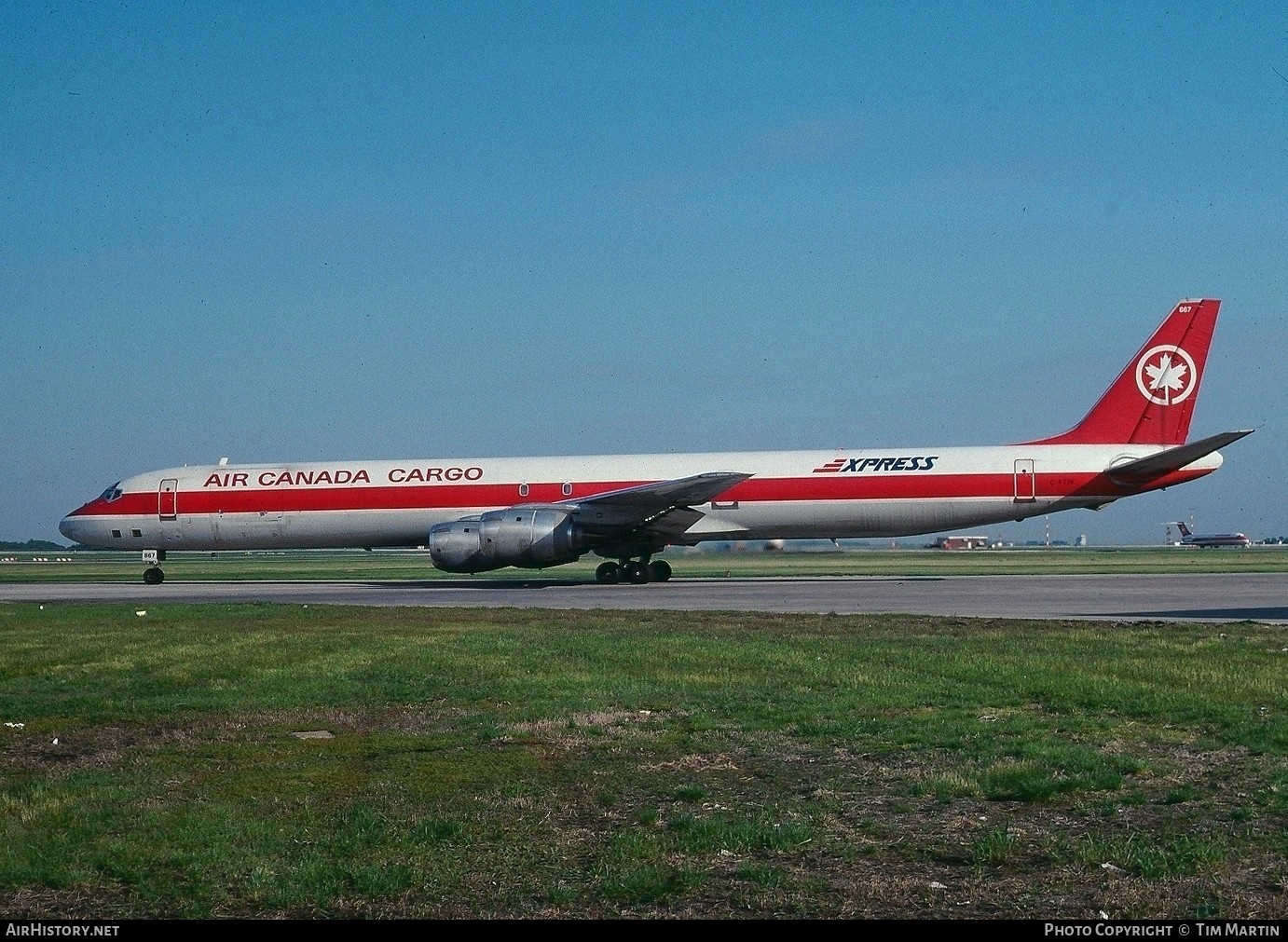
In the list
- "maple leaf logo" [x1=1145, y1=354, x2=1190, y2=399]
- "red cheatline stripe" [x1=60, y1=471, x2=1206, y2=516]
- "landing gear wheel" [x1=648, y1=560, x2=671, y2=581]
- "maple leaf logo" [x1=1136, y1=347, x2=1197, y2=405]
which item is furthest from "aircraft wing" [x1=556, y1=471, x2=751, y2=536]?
"maple leaf logo" [x1=1145, y1=354, x2=1190, y2=399]

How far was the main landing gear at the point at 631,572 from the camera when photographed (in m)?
33.3

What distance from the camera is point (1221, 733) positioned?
866 cm

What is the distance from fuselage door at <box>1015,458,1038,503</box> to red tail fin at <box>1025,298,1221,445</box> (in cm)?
110

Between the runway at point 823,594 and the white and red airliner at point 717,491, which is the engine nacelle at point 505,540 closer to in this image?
the white and red airliner at point 717,491

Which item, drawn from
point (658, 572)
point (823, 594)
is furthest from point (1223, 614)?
point (658, 572)

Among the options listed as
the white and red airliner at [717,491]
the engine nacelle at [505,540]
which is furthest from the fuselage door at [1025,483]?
the engine nacelle at [505,540]

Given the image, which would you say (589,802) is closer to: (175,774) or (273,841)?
(273,841)

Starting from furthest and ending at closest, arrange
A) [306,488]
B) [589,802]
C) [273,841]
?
[306,488], [589,802], [273,841]

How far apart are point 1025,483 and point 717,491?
8310 millimetres

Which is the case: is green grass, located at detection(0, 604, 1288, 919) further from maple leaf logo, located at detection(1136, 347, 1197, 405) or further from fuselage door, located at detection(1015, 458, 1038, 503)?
maple leaf logo, located at detection(1136, 347, 1197, 405)

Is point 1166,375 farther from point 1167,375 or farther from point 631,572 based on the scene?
point 631,572

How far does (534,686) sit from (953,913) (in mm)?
7011

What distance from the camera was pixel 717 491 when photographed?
32375 mm
